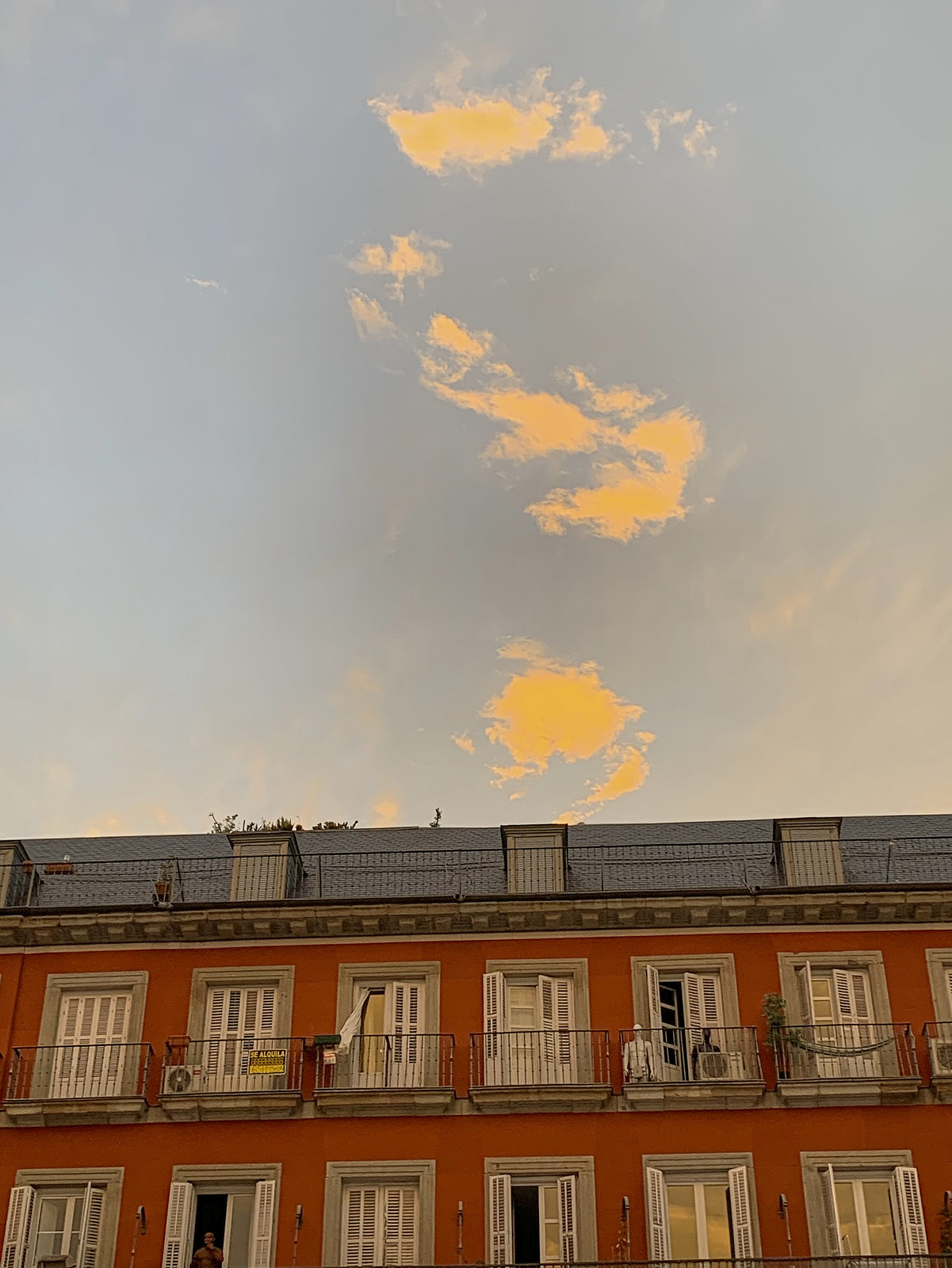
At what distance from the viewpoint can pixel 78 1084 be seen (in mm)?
31938

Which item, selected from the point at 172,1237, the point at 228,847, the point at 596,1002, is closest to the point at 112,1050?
the point at 172,1237

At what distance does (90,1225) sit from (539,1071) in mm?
9585

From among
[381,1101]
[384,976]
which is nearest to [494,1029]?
[384,976]

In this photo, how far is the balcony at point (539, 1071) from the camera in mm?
30906

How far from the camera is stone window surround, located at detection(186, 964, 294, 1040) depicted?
3278cm

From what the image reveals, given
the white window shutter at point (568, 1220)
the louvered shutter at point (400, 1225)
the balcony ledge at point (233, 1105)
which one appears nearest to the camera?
the white window shutter at point (568, 1220)

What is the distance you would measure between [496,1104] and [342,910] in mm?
5443

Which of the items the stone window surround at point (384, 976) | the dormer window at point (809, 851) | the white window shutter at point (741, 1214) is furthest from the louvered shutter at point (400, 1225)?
the dormer window at point (809, 851)

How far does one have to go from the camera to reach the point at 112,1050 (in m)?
32.3

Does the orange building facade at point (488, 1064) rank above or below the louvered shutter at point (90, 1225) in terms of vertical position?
above

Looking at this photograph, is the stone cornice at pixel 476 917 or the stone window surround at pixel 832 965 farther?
the stone cornice at pixel 476 917

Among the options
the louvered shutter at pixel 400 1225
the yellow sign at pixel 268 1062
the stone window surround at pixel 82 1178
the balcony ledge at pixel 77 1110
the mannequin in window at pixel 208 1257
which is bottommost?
the mannequin in window at pixel 208 1257

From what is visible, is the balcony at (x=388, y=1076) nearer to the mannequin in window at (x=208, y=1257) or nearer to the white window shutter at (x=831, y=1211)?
the mannequin in window at (x=208, y=1257)

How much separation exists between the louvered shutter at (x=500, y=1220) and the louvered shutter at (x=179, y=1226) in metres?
6.05
